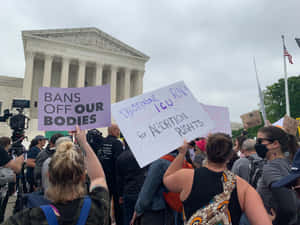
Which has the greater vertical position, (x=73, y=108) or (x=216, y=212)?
(x=73, y=108)

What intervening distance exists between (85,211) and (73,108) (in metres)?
1.95

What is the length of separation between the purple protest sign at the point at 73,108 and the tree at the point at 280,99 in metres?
37.5

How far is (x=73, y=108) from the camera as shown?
10.6 ft

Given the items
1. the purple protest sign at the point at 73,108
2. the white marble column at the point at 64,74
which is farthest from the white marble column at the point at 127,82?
the purple protest sign at the point at 73,108

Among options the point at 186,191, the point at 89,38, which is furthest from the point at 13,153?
the point at 89,38

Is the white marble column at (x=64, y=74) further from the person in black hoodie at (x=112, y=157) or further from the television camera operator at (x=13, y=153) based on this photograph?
the person in black hoodie at (x=112, y=157)

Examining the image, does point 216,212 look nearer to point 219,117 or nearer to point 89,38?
point 219,117

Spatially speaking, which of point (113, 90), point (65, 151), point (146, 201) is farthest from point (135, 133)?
point (113, 90)

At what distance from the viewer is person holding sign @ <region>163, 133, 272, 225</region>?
189cm

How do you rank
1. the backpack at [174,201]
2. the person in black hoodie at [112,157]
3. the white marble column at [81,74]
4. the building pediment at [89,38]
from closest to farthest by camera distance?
1. the backpack at [174,201]
2. the person in black hoodie at [112,157]
3. the building pediment at [89,38]
4. the white marble column at [81,74]

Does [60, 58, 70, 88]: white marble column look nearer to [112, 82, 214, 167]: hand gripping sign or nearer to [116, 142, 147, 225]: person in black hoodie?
[116, 142, 147, 225]: person in black hoodie

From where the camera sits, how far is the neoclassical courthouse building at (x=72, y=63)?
36188 mm

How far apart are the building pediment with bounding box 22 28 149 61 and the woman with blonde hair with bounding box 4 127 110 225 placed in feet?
130

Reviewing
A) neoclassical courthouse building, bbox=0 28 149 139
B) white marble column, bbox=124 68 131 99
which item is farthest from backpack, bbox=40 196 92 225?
white marble column, bbox=124 68 131 99
